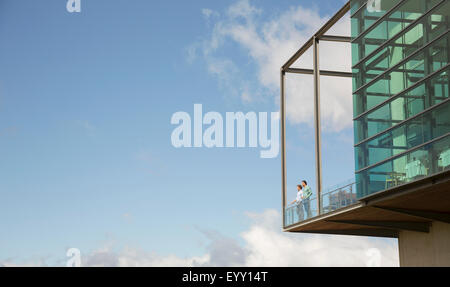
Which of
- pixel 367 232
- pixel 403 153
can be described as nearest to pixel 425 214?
pixel 403 153

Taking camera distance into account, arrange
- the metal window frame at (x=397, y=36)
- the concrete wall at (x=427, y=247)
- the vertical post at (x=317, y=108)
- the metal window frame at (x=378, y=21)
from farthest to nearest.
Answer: the vertical post at (x=317, y=108) < the concrete wall at (x=427, y=247) < the metal window frame at (x=378, y=21) < the metal window frame at (x=397, y=36)

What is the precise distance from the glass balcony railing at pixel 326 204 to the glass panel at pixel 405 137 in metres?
1.31

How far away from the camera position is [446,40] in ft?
81.5

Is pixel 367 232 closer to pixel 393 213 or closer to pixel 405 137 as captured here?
pixel 393 213

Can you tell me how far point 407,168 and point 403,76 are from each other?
3626 mm

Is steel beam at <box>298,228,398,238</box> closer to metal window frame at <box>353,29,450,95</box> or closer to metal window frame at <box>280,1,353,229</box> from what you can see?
metal window frame at <box>280,1,353,229</box>

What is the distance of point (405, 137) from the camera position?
1036 inches

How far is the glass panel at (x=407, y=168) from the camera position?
2364 centimetres

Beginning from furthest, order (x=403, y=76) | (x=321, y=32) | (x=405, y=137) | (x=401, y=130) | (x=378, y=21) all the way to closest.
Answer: (x=321, y=32)
(x=378, y=21)
(x=403, y=76)
(x=401, y=130)
(x=405, y=137)

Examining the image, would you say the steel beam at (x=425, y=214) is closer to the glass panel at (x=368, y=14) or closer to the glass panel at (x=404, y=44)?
the glass panel at (x=404, y=44)

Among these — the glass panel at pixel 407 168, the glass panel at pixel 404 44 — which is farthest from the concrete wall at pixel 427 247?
the glass panel at pixel 404 44
